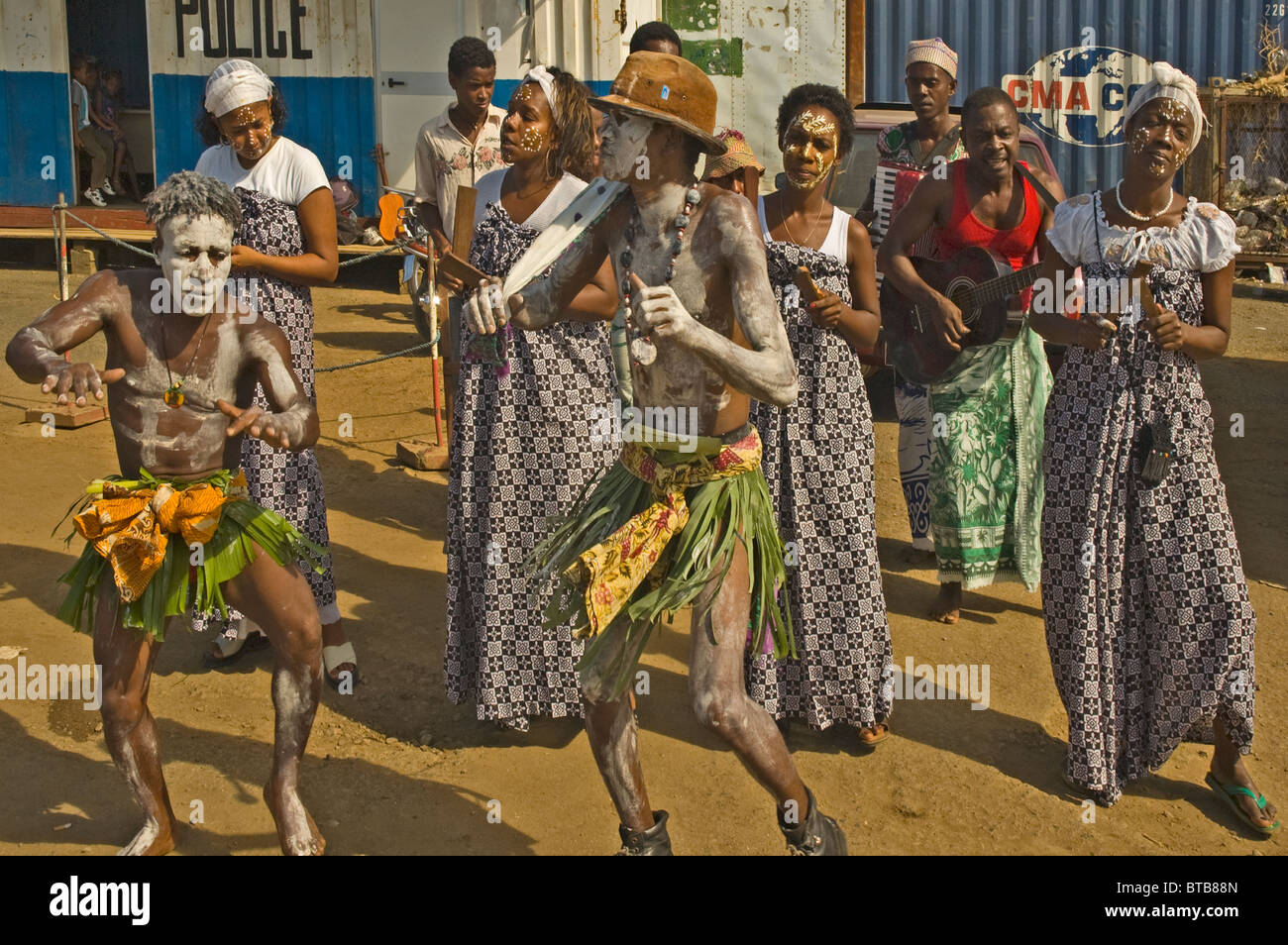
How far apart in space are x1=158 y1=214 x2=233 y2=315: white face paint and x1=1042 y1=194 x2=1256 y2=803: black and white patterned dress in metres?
2.61

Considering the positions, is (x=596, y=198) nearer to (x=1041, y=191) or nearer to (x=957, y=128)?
(x=1041, y=191)

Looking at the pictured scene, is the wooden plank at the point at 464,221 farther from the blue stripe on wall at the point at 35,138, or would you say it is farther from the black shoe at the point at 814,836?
the blue stripe on wall at the point at 35,138

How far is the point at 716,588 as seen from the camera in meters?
3.75

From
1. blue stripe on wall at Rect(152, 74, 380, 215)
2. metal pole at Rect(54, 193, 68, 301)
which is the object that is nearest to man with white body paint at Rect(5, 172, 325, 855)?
metal pole at Rect(54, 193, 68, 301)

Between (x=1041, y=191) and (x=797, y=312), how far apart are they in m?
1.53

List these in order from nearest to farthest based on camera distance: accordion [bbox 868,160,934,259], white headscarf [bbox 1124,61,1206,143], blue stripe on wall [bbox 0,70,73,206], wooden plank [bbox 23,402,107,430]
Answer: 1. white headscarf [bbox 1124,61,1206,143]
2. accordion [bbox 868,160,934,259]
3. wooden plank [bbox 23,402,107,430]
4. blue stripe on wall [bbox 0,70,73,206]

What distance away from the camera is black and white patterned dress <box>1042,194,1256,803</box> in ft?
14.5

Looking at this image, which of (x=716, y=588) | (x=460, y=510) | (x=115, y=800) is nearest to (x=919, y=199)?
(x=460, y=510)

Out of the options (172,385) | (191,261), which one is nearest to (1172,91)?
(191,261)

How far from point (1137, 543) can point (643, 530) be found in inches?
68.6

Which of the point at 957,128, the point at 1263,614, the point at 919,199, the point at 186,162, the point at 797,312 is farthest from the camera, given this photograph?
the point at 186,162

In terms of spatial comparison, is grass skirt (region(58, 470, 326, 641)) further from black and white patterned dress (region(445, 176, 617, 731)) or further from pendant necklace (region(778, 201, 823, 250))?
pendant necklace (region(778, 201, 823, 250))

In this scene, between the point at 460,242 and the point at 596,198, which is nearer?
the point at 596,198

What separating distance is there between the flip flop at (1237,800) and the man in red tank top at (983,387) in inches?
62.2
